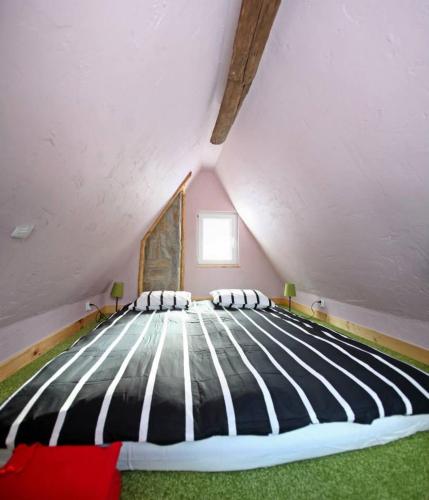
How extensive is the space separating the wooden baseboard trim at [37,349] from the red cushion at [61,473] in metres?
1.18

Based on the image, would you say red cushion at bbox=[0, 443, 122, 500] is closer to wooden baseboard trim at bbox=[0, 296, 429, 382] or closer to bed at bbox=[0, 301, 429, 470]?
bed at bbox=[0, 301, 429, 470]

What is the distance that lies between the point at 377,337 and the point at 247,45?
106 inches

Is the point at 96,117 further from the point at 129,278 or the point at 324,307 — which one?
the point at 324,307

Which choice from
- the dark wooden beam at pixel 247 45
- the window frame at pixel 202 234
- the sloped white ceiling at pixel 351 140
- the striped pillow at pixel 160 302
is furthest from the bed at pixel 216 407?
the window frame at pixel 202 234

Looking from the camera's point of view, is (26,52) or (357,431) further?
(357,431)

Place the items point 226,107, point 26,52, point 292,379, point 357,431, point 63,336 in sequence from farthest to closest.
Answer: point 63,336 → point 226,107 → point 292,379 → point 357,431 → point 26,52

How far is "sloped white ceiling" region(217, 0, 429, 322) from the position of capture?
101cm

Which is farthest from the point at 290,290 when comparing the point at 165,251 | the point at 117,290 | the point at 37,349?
the point at 37,349

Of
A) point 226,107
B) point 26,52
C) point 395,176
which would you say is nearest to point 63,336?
point 26,52

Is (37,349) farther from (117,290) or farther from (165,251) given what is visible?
(165,251)

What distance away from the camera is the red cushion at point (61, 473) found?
622mm

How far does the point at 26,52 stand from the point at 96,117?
356 millimetres

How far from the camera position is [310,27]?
1180mm

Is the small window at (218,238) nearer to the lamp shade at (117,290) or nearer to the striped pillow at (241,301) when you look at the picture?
the striped pillow at (241,301)
